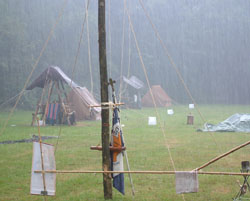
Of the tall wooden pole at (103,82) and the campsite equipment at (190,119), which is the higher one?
the tall wooden pole at (103,82)

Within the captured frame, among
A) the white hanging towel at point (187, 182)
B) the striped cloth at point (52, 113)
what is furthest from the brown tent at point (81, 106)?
the white hanging towel at point (187, 182)

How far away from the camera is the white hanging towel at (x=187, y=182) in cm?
402

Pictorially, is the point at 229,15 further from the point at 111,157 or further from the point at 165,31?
the point at 111,157

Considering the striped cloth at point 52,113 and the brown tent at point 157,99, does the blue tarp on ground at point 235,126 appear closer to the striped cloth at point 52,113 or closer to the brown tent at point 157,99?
the striped cloth at point 52,113

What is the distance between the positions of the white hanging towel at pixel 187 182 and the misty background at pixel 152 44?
3116 centimetres

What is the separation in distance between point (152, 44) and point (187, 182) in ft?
156

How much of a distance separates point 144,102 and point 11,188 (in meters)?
30.4

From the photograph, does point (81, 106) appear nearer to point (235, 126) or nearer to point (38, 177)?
point (235, 126)

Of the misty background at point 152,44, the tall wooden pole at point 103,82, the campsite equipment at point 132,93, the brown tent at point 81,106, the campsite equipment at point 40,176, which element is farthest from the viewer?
the misty background at point 152,44

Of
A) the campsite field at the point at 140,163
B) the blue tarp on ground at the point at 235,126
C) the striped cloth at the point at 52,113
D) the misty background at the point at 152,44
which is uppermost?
the misty background at the point at 152,44

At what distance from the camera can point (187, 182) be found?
405cm

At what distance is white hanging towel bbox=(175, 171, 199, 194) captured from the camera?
4.02m

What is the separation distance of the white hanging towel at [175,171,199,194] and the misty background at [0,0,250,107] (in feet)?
102

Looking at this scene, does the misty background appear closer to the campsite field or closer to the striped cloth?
the striped cloth
